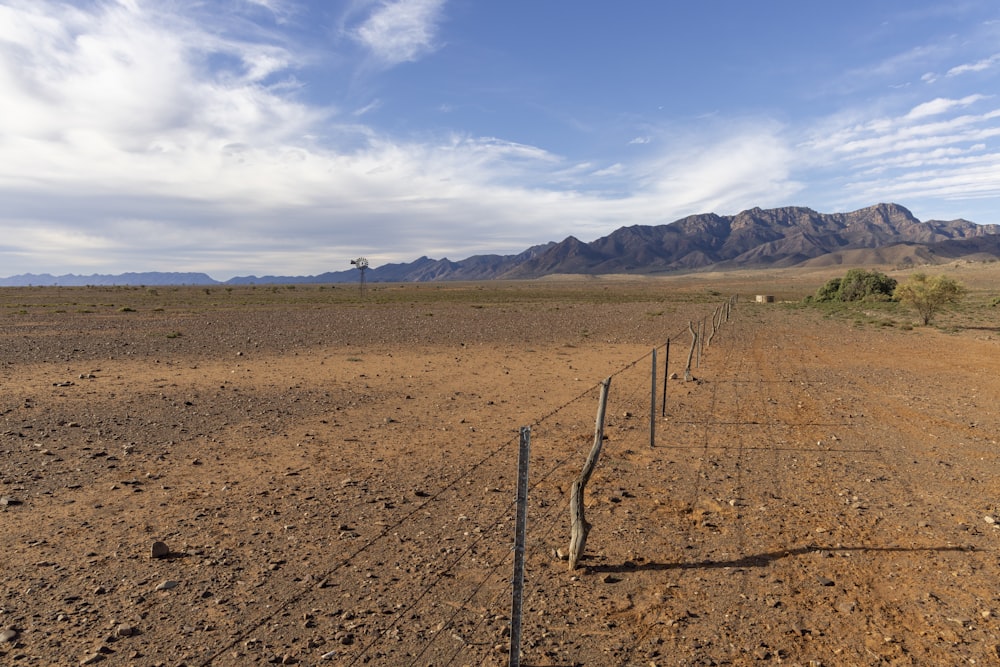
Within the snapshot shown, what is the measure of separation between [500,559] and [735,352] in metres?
17.5

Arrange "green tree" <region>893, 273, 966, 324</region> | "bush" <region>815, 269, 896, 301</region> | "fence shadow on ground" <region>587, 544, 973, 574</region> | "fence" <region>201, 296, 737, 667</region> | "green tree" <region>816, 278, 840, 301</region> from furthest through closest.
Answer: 1. "green tree" <region>816, 278, 840, 301</region>
2. "bush" <region>815, 269, 896, 301</region>
3. "green tree" <region>893, 273, 966, 324</region>
4. "fence shadow on ground" <region>587, 544, 973, 574</region>
5. "fence" <region>201, 296, 737, 667</region>

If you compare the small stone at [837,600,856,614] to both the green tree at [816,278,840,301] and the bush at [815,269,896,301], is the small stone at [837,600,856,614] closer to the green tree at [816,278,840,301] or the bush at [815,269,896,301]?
the bush at [815,269,896,301]

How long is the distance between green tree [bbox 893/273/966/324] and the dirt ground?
57.8 ft

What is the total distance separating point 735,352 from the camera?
21219 millimetres

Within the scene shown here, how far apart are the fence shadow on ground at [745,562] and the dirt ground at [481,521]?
0.10 ft

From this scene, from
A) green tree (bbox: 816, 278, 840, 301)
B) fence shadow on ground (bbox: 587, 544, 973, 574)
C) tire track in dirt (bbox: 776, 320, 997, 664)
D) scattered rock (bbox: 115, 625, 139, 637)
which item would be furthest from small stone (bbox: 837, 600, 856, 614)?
green tree (bbox: 816, 278, 840, 301)

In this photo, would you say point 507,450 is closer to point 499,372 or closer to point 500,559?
point 500,559

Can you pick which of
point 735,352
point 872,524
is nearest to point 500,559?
point 872,524

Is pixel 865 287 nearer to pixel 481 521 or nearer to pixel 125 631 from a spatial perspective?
pixel 481 521

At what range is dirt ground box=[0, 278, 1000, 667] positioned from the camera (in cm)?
471

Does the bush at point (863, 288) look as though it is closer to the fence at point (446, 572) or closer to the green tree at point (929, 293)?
the green tree at point (929, 293)

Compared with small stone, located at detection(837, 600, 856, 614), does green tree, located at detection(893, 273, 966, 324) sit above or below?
above

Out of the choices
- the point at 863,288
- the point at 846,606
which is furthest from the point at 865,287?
the point at 846,606

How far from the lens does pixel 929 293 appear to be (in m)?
29.9
